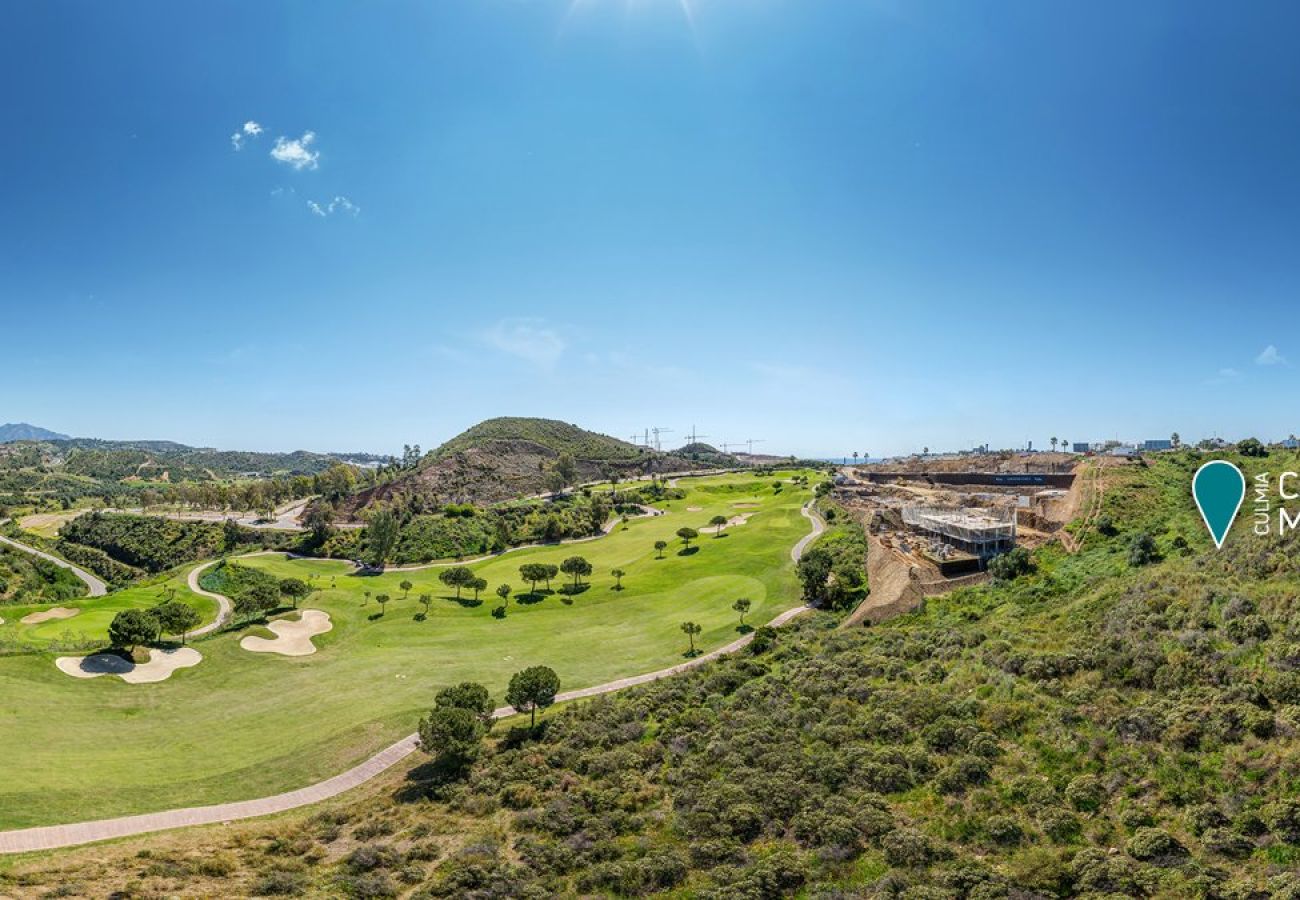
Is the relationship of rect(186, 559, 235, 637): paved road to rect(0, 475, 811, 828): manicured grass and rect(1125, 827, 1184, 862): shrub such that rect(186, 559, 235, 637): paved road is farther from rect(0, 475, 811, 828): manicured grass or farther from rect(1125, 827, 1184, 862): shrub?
rect(1125, 827, 1184, 862): shrub

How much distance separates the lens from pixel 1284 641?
21.9 m

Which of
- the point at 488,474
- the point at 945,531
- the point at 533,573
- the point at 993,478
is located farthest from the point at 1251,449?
the point at 488,474

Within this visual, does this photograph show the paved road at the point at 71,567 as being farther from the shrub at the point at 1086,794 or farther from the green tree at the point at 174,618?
the shrub at the point at 1086,794

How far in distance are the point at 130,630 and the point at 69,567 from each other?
9406 cm

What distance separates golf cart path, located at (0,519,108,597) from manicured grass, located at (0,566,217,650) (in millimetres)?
34213

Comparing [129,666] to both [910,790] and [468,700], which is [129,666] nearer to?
[468,700]

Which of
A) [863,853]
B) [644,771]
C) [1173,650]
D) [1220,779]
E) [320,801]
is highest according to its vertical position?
[1173,650]

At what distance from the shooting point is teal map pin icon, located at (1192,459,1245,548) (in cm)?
2370

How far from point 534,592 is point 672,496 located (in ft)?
244

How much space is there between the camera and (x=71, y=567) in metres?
110

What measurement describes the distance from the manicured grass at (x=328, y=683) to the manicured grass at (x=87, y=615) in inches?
413

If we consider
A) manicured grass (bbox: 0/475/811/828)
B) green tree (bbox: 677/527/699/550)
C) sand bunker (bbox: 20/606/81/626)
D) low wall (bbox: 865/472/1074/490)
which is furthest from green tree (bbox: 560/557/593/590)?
low wall (bbox: 865/472/1074/490)

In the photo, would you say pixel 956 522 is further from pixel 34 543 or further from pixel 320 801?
pixel 34 543

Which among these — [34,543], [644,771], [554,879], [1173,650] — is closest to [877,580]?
[1173,650]
